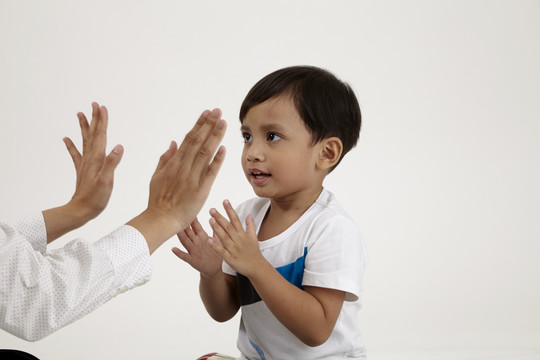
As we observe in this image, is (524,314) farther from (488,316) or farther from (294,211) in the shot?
(294,211)

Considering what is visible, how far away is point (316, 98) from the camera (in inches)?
64.5

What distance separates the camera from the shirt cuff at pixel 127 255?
4.33 feet

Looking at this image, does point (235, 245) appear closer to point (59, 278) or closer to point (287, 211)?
point (287, 211)

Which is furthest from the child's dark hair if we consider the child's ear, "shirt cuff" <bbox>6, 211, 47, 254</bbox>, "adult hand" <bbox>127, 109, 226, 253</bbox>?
"shirt cuff" <bbox>6, 211, 47, 254</bbox>

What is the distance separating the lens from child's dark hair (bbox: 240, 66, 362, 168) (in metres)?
1.63

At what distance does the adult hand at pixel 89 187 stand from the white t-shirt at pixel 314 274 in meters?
0.42

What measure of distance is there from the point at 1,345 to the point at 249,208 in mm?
1411

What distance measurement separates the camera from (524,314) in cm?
303

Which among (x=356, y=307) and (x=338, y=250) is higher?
(x=338, y=250)

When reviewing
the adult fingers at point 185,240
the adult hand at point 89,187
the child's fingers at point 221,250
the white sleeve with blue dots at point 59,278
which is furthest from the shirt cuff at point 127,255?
the adult hand at point 89,187

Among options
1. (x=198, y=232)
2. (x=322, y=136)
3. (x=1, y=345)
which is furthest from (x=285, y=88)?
(x=1, y=345)

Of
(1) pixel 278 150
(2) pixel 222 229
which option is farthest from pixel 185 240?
(1) pixel 278 150

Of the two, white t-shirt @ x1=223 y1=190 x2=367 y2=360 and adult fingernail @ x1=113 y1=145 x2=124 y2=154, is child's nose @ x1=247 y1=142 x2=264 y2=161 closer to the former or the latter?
white t-shirt @ x1=223 y1=190 x2=367 y2=360

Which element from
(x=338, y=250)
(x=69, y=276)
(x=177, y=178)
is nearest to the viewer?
(x=69, y=276)
